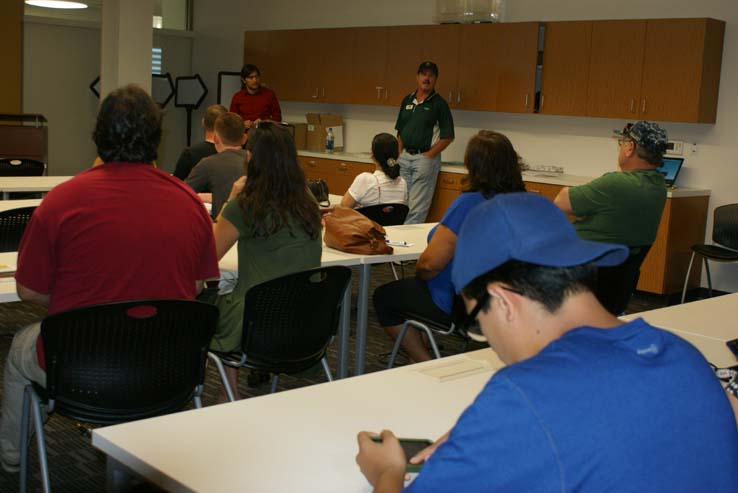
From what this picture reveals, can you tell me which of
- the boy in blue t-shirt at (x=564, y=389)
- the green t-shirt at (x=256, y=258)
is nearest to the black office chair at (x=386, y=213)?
the green t-shirt at (x=256, y=258)

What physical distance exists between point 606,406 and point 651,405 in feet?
0.24

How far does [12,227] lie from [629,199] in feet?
9.55

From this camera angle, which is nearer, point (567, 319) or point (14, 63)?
point (567, 319)

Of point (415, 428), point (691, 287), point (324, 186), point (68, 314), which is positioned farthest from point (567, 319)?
point (691, 287)

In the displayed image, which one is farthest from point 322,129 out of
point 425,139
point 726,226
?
point 726,226

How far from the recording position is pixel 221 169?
504 centimetres

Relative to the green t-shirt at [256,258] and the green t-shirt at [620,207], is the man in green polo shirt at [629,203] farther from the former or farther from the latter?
the green t-shirt at [256,258]

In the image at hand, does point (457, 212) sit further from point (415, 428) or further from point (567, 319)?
point (567, 319)

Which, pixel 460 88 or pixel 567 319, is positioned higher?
pixel 460 88

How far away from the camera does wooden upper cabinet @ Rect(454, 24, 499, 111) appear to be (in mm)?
8289

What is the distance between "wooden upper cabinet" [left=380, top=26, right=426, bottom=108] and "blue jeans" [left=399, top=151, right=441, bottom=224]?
3.07 ft

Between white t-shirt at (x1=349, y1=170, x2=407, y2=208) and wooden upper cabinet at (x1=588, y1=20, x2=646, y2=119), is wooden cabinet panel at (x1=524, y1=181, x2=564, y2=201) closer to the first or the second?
wooden upper cabinet at (x1=588, y1=20, x2=646, y2=119)

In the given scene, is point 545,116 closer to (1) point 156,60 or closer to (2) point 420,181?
(2) point 420,181

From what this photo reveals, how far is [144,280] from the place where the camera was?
270cm
